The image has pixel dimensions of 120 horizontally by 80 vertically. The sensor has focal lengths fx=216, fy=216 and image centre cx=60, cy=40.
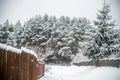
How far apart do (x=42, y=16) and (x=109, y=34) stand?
1471cm

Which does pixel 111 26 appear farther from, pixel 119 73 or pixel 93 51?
pixel 119 73

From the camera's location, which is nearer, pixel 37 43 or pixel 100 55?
pixel 100 55

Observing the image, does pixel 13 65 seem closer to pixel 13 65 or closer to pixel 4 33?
pixel 13 65

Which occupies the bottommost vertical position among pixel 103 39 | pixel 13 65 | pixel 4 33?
pixel 13 65

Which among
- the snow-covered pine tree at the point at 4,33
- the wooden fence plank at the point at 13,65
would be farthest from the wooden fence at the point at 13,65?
the snow-covered pine tree at the point at 4,33

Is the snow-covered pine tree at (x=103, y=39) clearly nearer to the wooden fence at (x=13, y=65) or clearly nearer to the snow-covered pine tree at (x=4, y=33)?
the wooden fence at (x=13, y=65)

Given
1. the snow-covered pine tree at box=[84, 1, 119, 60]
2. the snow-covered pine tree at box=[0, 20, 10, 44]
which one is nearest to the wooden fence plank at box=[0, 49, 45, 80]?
the snow-covered pine tree at box=[84, 1, 119, 60]

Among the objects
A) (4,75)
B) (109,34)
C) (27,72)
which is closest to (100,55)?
(109,34)

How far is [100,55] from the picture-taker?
43.5 feet

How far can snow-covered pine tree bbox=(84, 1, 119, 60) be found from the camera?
13.1 metres

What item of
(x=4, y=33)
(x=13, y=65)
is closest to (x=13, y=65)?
(x=13, y=65)

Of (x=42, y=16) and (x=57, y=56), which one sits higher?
(x=42, y=16)

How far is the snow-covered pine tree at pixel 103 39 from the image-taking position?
42.9ft

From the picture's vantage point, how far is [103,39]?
13.3m
